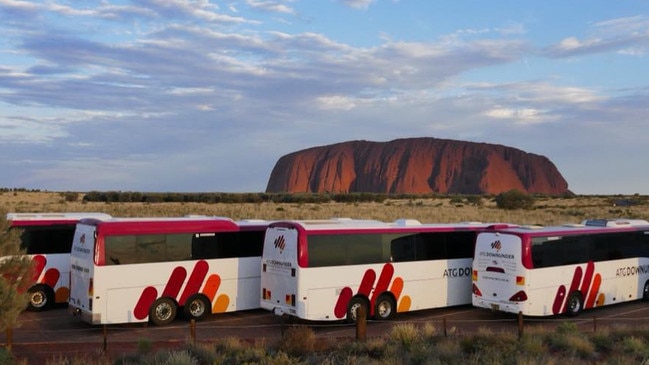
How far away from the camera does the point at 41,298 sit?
67.3 feet

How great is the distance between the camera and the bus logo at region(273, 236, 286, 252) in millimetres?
18033

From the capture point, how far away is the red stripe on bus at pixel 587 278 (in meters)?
20.5

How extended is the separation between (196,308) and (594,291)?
12.1m

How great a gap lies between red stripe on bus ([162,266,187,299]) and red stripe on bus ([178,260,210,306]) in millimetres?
202

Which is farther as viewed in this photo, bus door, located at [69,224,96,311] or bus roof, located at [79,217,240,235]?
bus roof, located at [79,217,240,235]

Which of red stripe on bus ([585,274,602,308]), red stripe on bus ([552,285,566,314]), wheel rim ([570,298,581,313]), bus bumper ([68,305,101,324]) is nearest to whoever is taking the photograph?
bus bumper ([68,305,101,324])

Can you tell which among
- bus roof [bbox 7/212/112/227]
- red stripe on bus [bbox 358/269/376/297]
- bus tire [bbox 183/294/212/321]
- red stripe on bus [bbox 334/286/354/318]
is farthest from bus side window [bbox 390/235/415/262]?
bus roof [bbox 7/212/112/227]

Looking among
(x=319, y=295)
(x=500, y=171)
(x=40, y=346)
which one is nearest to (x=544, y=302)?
(x=319, y=295)

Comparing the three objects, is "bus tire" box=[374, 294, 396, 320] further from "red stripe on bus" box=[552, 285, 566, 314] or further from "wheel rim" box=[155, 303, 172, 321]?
"wheel rim" box=[155, 303, 172, 321]

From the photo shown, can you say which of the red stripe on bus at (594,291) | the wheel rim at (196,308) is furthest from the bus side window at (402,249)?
the red stripe on bus at (594,291)

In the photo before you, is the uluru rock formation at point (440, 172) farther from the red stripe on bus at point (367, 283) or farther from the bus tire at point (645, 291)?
the red stripe on bus at point (367, 283)

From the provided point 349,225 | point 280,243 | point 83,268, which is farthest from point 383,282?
point 83,268

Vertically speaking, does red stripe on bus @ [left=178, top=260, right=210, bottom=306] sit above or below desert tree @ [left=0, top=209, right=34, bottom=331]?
below

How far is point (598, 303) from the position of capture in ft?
69.5
